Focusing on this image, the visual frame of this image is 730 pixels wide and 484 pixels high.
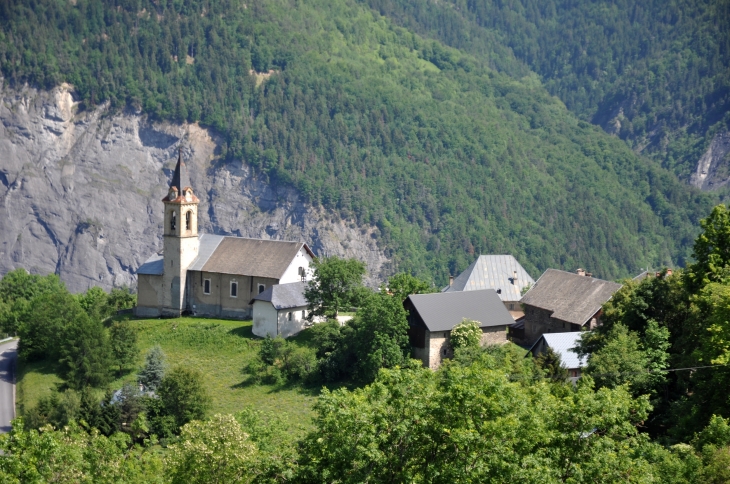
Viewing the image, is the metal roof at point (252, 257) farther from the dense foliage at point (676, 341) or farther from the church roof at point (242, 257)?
the dense foliage at point (676, 341)

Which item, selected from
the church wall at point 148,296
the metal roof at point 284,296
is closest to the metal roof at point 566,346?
the metal roof at point 284,296

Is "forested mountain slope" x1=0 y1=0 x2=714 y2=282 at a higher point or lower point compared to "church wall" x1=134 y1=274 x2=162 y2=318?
higher

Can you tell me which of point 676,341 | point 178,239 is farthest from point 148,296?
point 676,341

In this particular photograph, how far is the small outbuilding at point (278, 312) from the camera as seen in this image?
70.8m

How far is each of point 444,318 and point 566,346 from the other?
291 inches

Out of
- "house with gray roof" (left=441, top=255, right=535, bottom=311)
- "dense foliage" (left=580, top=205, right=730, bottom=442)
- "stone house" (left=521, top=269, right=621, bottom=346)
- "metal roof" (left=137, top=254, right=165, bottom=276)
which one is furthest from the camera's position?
Answer: "house with gray roof" (left=441, top=255, right=535, bottom=311)

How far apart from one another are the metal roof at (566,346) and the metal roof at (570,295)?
3790 mm

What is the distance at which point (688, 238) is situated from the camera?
607 feet

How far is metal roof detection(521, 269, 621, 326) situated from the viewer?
225ft

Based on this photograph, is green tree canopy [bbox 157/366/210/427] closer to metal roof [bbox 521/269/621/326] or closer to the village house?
the village house

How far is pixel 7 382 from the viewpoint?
72.7m

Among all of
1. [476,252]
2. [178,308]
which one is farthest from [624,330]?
[476,252]

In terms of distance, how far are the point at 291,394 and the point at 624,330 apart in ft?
63.7

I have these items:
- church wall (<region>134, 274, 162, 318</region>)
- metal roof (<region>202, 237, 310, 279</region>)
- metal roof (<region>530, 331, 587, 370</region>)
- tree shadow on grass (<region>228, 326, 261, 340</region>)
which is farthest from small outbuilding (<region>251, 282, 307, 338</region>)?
metal roof (<region>530, 331, 587, 370</region>)
